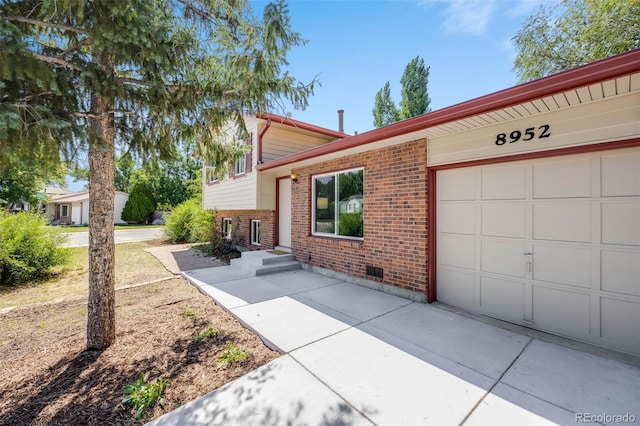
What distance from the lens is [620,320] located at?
10.1ft

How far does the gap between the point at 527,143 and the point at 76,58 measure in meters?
5.81

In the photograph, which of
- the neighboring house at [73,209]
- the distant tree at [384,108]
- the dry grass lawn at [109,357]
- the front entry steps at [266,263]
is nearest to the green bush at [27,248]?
the dry grass lawn at [109,357]

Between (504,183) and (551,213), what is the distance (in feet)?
2.28

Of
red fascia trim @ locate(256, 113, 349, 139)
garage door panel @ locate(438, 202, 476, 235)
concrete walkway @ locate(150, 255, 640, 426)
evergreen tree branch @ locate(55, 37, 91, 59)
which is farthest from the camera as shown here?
red fascia trim @ locate(256, 113, 349, 139)

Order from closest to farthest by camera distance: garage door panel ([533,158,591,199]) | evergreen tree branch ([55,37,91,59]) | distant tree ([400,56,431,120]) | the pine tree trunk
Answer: evergreen tree branch ([55,37,91,59]) → the pine tree trunk → garage door panel ([533,158,591,199]) → distant tree ([400,56,431,120])

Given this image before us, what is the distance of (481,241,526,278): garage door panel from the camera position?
3.82 meters

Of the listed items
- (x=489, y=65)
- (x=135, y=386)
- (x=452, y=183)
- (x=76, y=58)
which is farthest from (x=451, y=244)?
(x=489, y=65)

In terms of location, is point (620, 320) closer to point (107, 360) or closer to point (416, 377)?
point (416, 377)

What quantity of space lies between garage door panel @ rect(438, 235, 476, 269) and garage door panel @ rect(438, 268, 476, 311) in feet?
0.49

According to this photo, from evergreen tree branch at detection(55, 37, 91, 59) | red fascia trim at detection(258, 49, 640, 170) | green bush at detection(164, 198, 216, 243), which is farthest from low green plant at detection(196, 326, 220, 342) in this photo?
green bush at detection(164, 198, 216, 243)

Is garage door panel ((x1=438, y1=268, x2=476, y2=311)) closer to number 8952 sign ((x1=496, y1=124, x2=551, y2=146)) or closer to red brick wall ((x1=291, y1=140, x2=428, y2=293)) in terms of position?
red brick wall ((x1=291, y1=140, x2=428, y2=293))

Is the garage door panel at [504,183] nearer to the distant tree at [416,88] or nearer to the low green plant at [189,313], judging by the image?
the low green plant at [189,313]

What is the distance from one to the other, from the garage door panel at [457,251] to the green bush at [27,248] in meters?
9.31

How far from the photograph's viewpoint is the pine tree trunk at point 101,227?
123 inches
